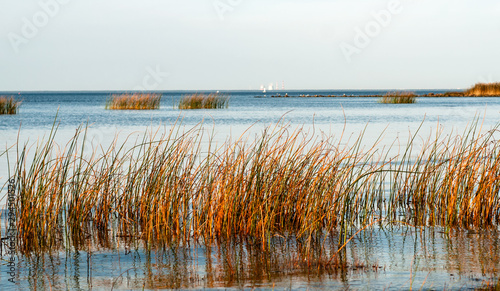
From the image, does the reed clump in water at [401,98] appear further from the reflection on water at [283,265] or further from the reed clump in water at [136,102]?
the reflection on water at [283,265]

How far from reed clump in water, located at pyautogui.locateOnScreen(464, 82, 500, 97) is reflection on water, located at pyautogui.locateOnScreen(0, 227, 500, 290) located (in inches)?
2561

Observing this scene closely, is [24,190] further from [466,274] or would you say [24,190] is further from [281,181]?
[466,274]

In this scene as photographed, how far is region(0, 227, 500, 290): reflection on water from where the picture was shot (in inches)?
171

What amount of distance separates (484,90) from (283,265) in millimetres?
70583

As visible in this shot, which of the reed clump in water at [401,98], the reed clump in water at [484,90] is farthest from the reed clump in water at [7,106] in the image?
the reed clump in water at [484,90]

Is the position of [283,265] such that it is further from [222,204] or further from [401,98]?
[401,98]

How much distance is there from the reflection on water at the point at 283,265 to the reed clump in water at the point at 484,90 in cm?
6504

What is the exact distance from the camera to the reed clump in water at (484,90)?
65500 mm

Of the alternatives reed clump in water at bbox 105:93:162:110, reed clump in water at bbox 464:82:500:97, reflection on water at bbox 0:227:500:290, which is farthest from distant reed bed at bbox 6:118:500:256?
reed clump in water at bbox 464:82:500:97

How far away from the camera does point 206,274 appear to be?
4.59m

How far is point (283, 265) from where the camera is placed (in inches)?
189

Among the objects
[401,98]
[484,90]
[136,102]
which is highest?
[484,90]

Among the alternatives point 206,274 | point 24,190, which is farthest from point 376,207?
Result: point 24,190

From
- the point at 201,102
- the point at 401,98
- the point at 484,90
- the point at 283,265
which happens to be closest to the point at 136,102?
the point at 201,102
